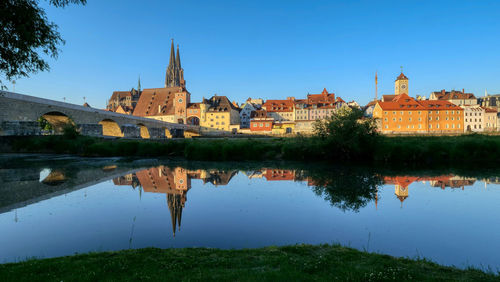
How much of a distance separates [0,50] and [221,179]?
12.4 meters

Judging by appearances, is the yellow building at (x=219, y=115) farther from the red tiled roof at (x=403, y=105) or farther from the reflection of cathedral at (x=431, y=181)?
the reflection of cathedral at (x=431, y=181)

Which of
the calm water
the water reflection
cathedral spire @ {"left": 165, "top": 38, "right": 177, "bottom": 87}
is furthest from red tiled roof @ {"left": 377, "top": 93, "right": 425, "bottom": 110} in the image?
cathedral spire @ {"left": 165, "top": 38, "right": 177, "bottom": 87}

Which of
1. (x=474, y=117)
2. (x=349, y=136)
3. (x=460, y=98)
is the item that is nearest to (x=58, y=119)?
(x=349, y=136)

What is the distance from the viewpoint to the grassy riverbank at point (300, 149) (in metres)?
25.7

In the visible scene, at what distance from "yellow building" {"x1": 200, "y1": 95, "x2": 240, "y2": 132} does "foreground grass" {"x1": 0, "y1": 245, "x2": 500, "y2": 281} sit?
247ft

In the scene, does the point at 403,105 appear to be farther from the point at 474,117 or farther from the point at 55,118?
the point at 55,118

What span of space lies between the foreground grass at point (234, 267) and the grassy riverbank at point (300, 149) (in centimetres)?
2143

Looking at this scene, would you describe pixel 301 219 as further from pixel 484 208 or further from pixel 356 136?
pixel 356 136

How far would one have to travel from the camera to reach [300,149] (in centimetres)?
2764

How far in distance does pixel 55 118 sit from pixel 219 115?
158ft

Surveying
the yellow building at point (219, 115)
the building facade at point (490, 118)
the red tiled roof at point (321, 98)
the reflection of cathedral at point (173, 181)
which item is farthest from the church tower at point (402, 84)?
the reflection of cathedral at point (173, 181)

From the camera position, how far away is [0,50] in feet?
32.0

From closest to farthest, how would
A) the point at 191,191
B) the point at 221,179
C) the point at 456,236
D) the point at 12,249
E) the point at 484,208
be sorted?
the point at 12,249
the point at 456,236
the point at 484,208
the point at 191,191
the point at 221,179

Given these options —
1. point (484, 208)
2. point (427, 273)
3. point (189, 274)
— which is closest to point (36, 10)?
point (189, 274)
